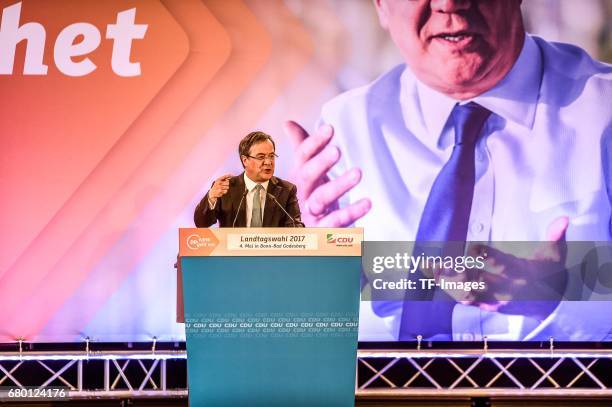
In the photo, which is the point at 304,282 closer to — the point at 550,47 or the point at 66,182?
the point at 66,182

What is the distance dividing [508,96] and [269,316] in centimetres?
256

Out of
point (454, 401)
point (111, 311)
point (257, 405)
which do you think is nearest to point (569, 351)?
point (454, 401)

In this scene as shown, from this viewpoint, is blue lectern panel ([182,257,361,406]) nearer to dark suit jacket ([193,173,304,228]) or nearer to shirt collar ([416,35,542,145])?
dark suit jacket ([193,173,304,228])

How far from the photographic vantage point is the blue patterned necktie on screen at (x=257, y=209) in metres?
3.16

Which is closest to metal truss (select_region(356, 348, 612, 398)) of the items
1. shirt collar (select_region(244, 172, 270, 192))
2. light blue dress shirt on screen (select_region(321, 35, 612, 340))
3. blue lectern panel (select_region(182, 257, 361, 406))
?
light blue dress shirt on screen (select_region(321, 35, 612, 340))

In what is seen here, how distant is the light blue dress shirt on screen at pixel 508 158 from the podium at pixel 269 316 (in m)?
1.87

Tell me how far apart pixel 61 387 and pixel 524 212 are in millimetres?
3186

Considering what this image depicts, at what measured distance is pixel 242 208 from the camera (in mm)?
3219

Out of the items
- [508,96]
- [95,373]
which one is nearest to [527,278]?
[508,96]

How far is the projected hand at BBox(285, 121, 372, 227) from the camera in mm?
4020

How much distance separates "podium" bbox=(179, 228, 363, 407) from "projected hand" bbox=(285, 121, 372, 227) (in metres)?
1.86

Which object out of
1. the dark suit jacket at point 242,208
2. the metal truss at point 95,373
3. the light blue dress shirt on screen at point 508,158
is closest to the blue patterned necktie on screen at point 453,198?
the light blue dress shirt on screen at point 508,158

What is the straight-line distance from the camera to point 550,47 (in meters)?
4.01

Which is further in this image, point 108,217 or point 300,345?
point 108,217
